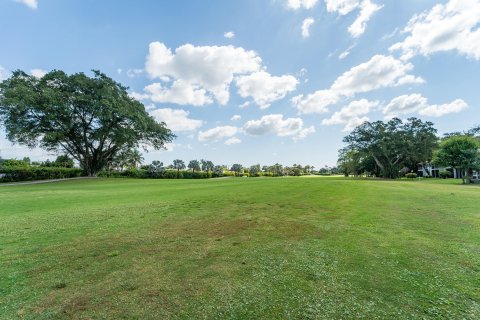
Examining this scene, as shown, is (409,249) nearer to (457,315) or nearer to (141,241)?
(457,315)

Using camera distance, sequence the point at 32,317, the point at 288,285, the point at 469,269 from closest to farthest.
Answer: the point at 32,317, the point at 288,285, the point at 469,269

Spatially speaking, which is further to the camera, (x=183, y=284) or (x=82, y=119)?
(x=82, y=119)

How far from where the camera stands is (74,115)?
33.7 metres

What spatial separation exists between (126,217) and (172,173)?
4897 cm

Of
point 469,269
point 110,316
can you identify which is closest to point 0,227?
point 110,316

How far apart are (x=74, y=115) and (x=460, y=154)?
53024 mm

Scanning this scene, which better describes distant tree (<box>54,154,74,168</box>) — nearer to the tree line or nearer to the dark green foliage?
the dark green foliage

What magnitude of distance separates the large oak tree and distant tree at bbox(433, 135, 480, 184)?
42479 millimetres

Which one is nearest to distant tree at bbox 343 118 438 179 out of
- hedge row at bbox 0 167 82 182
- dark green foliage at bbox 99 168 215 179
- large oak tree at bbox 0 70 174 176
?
dark green foliage at bbox 99 168 215 179

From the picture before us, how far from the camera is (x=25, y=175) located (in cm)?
3375

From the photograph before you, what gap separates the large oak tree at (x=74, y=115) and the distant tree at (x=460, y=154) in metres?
42.5

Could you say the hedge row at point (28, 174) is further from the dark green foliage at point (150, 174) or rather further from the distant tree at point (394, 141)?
the distant tree at point (394, 141)

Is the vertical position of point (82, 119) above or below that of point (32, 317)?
above

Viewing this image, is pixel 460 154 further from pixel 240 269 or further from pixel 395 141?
pixel 240 269
